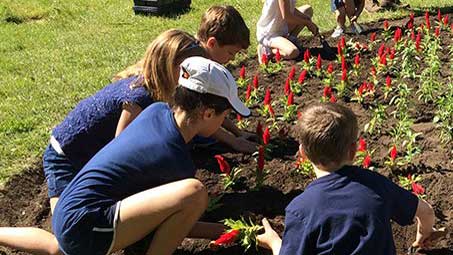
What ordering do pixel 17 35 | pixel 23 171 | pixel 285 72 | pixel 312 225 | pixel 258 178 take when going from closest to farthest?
pixel 312 225
pixel 258 178
pixel 23 171
pixel 285 72
pixel 17 35

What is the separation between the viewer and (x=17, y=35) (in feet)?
27.5

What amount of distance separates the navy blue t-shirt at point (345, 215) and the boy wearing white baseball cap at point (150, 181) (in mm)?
643

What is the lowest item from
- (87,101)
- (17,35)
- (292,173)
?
(17,35)

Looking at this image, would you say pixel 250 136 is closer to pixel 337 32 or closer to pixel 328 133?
pixel 328 133

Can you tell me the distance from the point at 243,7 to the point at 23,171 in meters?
5.75

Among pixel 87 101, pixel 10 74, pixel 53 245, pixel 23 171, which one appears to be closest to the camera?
pixel 53 245

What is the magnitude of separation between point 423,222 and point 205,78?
127 cm

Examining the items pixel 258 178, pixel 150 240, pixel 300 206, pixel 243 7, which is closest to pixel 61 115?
pixel 258 178

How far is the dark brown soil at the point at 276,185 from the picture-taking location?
3787 mm

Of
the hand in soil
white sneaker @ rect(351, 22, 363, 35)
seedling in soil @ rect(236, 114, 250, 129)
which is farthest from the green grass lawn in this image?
the hand in soil

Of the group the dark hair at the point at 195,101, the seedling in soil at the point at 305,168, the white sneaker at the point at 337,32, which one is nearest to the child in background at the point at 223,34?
the seedling in soil at the point at 305,168

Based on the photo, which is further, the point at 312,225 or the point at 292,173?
the point at 292,173

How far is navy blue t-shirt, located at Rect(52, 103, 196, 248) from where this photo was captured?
10.5 feet

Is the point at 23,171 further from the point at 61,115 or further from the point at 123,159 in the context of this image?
the point at 123,159
